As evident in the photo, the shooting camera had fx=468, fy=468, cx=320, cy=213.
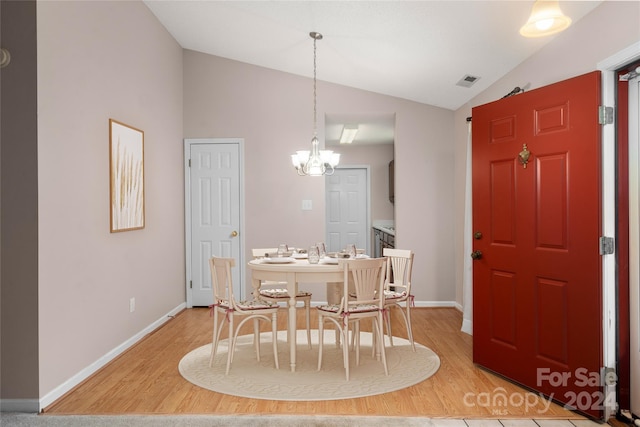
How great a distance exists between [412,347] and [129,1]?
3.95m

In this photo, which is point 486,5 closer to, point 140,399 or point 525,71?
point 525,71

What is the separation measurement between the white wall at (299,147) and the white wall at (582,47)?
53.0 inches

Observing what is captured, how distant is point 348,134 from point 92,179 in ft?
15.1

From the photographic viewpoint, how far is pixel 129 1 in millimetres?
4207

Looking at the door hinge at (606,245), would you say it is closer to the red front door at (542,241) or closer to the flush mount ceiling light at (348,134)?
the red front door at (542,241)

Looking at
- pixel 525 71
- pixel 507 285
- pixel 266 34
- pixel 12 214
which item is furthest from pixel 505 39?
pixel 12 214

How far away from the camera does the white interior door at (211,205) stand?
5.73 meters

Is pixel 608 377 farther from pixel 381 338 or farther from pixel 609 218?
pixel 381 338

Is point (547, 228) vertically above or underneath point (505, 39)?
underneath

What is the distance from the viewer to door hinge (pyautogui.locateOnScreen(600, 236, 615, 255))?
2625 mm

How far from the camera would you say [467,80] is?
461cm

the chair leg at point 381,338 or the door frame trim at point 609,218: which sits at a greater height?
the door frame trim at point 609,218

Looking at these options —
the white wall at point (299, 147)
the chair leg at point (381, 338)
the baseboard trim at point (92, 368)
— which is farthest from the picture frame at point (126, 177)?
the chair leg at point (381, 338)

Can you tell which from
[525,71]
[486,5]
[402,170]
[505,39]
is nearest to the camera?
[486,5]
